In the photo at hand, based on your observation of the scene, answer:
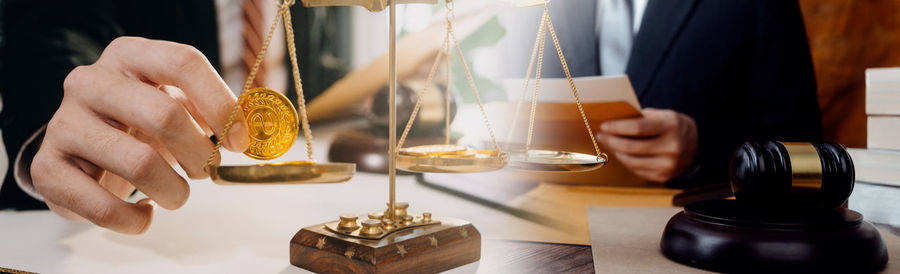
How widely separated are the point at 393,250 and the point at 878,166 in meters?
1.24

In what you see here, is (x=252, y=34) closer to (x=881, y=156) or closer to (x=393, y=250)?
(x=393, y=250)

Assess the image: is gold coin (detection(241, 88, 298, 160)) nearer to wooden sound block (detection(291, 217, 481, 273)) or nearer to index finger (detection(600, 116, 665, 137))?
wooden sound block (detection(291, 217, 481, 273))

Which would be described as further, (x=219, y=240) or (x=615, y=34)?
(x=615, y=34)

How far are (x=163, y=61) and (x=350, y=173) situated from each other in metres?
0.39

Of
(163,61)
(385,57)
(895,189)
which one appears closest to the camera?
(163,61)

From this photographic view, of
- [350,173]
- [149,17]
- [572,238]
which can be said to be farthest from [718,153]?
[149,17]

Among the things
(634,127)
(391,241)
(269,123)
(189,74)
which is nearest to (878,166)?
(634,127)

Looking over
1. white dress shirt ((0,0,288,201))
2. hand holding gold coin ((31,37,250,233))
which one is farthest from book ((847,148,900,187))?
white dress shirt ((0,0,288,201))

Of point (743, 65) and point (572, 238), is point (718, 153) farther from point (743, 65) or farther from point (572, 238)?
point (572, 238)

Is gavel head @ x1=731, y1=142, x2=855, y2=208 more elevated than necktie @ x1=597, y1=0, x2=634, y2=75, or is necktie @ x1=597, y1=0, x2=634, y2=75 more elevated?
necktie @ x1=597, y1=0, x2=634, y2=75

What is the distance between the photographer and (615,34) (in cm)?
227

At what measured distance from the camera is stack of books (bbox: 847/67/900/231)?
127cm

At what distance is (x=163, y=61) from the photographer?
835 millimetres

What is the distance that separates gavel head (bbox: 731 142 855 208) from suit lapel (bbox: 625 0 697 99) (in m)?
1.17
